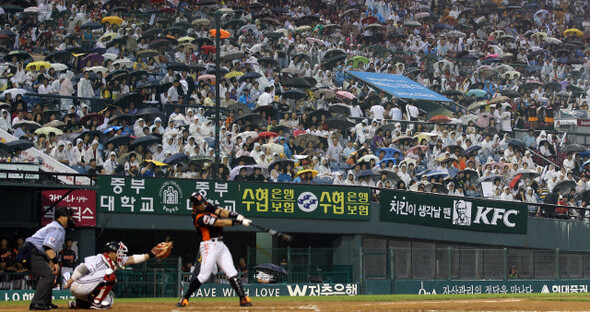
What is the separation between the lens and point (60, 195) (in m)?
25.6

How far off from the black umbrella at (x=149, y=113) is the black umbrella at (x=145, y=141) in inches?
56.1

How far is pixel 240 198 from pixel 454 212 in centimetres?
727

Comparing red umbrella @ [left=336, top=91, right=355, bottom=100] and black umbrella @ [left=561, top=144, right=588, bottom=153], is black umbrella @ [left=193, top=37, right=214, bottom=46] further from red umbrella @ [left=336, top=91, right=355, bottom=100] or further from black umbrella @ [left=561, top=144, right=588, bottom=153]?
black umbrella @ [left=561, top=144, right=588, bottom=153]

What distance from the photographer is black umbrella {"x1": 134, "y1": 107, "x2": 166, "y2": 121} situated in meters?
28.5

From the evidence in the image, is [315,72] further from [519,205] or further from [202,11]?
[519,205]

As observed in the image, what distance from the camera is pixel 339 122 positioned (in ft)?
105

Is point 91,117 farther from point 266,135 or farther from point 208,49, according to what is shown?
point 208,49

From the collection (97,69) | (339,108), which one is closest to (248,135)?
(339,108)

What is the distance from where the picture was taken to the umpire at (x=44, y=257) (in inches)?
550

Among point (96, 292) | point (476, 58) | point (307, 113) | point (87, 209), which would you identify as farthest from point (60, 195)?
point (476, 58)

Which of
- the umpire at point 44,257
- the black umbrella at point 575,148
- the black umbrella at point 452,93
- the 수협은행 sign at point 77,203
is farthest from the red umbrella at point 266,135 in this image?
→ the umpire at point 44,257

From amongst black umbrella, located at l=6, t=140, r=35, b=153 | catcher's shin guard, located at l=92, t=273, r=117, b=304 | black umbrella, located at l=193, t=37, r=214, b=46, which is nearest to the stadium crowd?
black umbrella, located at l=6, t=140, r=35, b=153

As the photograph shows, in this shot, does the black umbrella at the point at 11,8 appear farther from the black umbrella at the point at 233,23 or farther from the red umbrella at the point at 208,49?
the black umbrella at the point at 233,23

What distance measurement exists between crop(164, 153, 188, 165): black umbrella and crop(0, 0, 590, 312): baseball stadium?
4cm
